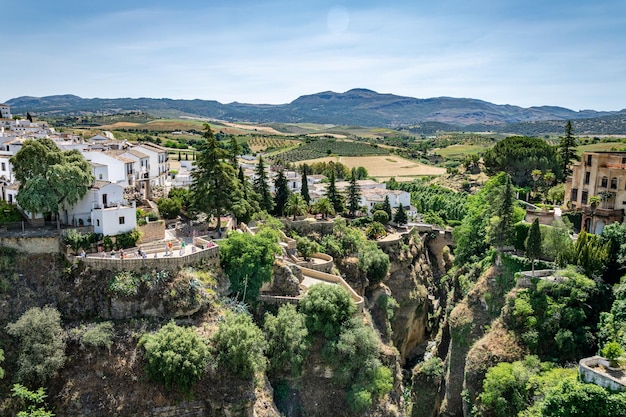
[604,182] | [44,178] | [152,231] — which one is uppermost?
[44,178]

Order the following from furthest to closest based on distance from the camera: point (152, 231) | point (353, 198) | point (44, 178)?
point (353, 198) → point (152, 231) → point (44, 178)

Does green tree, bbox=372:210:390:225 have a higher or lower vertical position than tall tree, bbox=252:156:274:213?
lower

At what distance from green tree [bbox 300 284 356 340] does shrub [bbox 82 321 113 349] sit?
43.1ft

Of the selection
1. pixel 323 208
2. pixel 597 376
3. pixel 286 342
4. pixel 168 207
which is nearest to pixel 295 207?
pixel 323 208

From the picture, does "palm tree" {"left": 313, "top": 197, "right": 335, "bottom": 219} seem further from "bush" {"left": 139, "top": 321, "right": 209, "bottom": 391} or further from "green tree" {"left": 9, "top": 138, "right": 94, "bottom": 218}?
"bush" {"left": 139, "top": 321, "right": 209, "bottom": 391}

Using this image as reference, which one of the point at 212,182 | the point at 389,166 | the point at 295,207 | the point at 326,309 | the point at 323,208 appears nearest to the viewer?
the point at 326,309

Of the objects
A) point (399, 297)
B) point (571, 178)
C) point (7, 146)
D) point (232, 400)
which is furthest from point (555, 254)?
point (7, 146)

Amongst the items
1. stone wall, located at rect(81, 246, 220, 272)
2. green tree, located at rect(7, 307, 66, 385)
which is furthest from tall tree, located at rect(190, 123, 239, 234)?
green tree, located at rect(7, 307, 66, 385)

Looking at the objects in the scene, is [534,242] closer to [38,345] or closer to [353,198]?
[353,198]

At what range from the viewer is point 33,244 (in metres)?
34.9

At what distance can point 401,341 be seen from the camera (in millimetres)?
52250

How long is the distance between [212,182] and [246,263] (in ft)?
32.4

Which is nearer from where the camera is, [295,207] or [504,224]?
[504,224]

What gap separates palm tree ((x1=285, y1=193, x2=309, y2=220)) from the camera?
5306 cm
